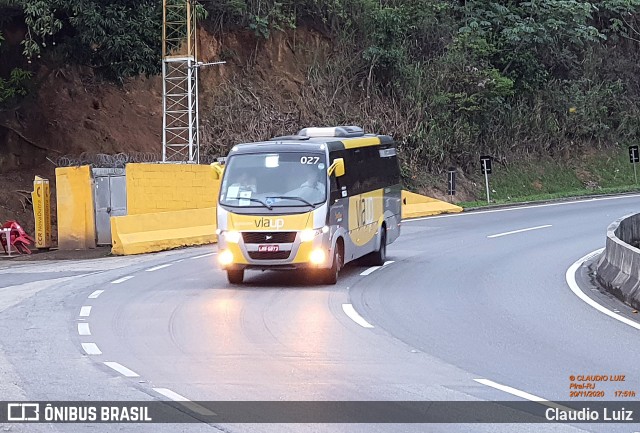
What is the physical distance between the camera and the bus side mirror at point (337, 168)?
18.1 meters

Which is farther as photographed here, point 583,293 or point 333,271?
point 333,271

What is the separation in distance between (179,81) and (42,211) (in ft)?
40.9

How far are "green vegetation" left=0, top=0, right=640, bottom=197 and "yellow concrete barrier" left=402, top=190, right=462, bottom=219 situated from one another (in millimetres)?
8265

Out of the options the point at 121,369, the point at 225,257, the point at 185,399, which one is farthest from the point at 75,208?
the point at 185,399

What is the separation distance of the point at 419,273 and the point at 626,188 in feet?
94.8

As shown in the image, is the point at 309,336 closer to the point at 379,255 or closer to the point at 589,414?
the point at 589,414

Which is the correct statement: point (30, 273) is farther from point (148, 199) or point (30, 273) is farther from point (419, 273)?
point (419, 273)

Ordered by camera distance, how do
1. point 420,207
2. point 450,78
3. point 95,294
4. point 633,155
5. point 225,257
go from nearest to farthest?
point 95,294
point 225,257
point 420,207
point 450,78
point 633,155

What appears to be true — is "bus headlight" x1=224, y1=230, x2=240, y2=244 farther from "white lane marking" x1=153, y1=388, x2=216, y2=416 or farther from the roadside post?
the roadside post

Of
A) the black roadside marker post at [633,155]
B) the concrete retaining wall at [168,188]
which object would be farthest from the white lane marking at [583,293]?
the black roadside marker post at [633,155]

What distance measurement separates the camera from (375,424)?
825 cm

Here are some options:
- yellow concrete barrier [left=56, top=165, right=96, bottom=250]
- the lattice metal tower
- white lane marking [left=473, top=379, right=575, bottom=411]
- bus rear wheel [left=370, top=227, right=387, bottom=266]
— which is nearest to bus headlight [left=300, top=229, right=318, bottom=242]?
bus rear wheel [left=370, top=227, right=387, bottom=266]

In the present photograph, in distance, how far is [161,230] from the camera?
1016 inches

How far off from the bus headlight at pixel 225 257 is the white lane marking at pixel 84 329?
4044 millimetres
